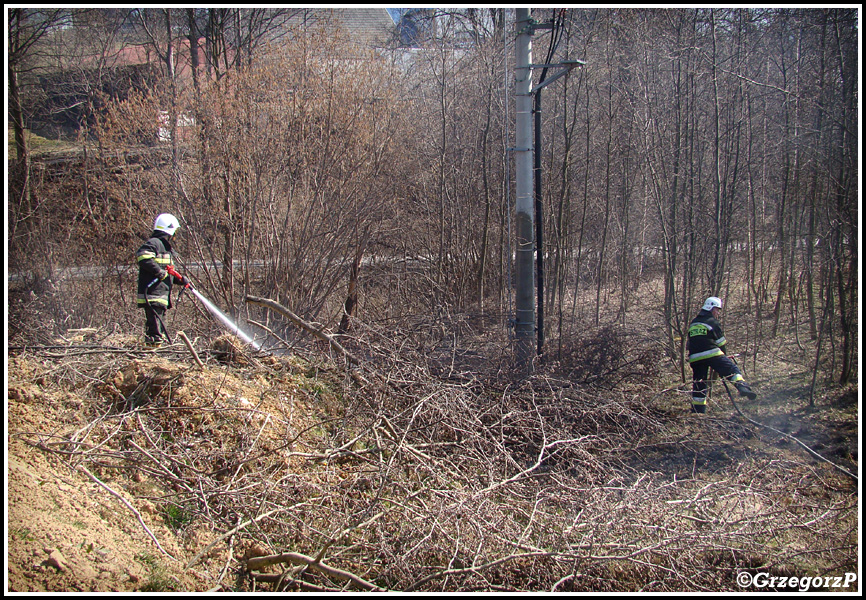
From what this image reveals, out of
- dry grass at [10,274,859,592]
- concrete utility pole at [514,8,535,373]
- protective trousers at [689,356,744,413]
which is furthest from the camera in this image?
concrete utility pole at [514,8,535,373]

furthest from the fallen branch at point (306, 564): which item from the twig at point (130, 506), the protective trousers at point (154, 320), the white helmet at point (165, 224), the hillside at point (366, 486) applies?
the white helmet at point (165, 224)

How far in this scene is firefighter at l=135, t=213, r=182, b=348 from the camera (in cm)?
652

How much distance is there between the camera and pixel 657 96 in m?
8.40

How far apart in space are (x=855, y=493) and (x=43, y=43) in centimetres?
1855

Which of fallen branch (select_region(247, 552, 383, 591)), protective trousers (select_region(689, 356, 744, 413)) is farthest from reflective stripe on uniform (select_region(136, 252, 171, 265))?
protective trousers (select_region(689, 356, 744, 413))

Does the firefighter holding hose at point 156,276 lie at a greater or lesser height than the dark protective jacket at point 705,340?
greater

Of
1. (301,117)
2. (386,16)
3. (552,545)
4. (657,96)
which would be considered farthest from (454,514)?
(386,16)

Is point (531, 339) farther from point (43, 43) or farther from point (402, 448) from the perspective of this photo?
point (43, 43)

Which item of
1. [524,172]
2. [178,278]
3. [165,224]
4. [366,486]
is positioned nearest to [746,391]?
[524,172]

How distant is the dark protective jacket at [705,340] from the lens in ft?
21.8

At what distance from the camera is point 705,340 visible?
21.9 ft

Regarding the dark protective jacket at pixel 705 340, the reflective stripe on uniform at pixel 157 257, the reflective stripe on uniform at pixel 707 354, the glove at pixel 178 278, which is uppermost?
the reflective stripe on uniform at pixel 157 257

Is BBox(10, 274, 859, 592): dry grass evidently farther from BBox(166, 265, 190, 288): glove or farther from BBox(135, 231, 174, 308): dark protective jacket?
BBox(166, 265, 190, 288): glove

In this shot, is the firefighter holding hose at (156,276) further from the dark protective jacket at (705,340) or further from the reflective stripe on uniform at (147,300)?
the dark protective jacket at (705,340)
